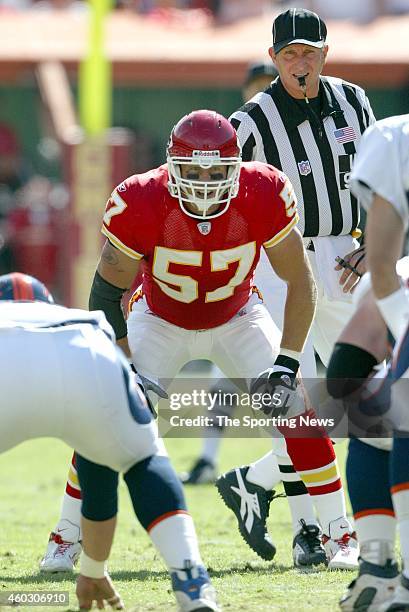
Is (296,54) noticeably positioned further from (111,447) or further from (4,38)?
(4,38)

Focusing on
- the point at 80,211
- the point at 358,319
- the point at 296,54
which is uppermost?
the point at 296,54

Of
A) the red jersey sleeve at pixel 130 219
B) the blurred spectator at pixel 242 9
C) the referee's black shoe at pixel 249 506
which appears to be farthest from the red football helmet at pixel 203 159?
the blurred spectator at pixel 242 9

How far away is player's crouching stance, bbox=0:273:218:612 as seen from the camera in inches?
139

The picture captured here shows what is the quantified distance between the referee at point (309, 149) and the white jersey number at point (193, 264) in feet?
2.04

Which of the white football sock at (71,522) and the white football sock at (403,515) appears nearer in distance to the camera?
the white football sock at (403,515)

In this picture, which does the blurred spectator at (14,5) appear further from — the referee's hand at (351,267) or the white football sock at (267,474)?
the white football sock at (267,474)

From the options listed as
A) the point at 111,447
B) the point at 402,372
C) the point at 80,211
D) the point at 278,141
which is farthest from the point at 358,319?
the point at 80,211

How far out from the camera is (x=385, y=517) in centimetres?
388

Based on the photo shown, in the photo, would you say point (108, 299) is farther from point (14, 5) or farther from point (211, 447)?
point (14, 5)

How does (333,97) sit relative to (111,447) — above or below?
above

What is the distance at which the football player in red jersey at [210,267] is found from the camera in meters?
4.52

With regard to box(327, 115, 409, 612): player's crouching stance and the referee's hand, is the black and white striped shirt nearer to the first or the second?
the referee's hand

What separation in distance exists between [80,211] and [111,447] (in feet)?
33.9

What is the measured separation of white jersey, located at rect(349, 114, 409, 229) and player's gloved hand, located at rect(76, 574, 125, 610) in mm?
1421
